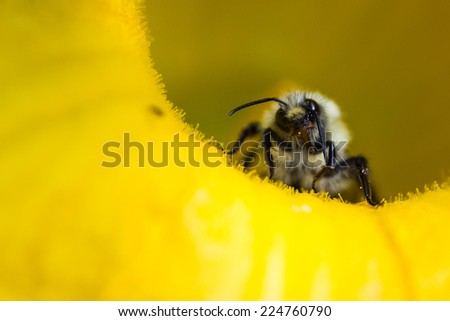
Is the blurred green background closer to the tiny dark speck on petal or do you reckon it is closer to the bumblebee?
the bumblebee

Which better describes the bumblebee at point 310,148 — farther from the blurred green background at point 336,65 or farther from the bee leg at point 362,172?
the blurred green background at point 336,65

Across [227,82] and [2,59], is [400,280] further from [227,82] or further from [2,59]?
[227,82]

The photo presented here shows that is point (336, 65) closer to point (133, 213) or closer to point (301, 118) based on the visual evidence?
point (301, 118)

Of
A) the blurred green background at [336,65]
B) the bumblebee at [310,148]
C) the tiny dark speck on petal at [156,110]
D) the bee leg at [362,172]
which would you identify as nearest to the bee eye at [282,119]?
the bumblebee at [310,148]

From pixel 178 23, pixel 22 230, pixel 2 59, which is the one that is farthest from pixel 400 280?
pixel 178 23

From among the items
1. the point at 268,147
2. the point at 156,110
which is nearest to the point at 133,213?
the point at 156,110

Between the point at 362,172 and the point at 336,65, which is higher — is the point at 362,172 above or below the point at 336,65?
below
